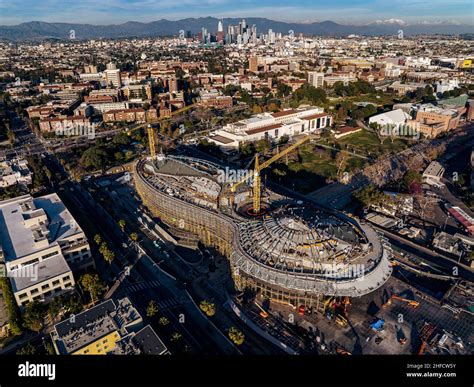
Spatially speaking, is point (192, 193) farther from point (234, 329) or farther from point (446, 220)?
point (446, 220)

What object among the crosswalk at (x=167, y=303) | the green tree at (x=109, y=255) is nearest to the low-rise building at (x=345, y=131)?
the green tree at (x=109, y=255)

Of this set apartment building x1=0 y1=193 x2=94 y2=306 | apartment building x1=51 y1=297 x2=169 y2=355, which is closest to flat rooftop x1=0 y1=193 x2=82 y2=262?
apartment building x1=0 y1=193 x2=94 y2=306

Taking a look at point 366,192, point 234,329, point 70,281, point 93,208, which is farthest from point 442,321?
point 93,208

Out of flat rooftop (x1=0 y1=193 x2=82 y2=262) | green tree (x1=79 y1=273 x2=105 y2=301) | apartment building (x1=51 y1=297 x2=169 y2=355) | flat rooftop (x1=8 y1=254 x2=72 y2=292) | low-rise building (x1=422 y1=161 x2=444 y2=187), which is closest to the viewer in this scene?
apartment building (x1=51 y1=297 x2=169 y2=355)

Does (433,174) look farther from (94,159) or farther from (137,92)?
(137,92)

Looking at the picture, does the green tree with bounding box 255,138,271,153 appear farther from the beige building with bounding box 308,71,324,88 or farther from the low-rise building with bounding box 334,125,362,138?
the beige building with bounding box 308,71,324,88

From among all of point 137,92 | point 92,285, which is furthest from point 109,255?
point 137,92
